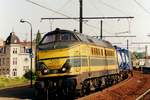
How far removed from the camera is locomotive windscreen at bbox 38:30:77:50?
22500 mm

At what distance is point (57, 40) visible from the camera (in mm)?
23203

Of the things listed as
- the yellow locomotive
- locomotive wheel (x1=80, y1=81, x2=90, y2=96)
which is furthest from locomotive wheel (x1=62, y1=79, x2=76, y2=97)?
locomotive wheel (x1=80, y1=81, x2=90, y2=96)

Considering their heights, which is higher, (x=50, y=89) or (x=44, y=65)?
(x=44, y=65)

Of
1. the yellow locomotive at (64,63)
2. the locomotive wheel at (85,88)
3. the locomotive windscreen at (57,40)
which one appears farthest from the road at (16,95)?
the locomotive windscreen at (57,40)

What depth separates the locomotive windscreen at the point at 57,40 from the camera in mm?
22500

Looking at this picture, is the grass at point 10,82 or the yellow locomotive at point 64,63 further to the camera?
the grass at point 10,82

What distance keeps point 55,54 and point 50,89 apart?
2.05 meters

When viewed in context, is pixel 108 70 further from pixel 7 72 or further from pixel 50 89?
pixel 7 72

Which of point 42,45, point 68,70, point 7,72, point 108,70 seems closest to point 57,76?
point 68,70

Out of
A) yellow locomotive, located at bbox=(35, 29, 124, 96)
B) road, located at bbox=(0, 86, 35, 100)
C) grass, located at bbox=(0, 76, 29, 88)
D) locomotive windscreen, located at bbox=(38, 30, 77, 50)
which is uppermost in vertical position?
locomotive windscreen, located at bbox=(38, 30, 77, 50)

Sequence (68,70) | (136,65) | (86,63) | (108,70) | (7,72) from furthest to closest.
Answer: (7,72), (136,65), (108,70), (86,63), (68,70)

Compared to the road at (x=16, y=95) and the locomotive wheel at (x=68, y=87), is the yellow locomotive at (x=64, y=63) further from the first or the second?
the road at (x=16, y=95)

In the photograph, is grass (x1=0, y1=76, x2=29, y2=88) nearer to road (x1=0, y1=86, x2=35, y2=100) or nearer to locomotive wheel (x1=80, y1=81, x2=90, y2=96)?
road (x1=0, y1=86, x2=35, y2=100)

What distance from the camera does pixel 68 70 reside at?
21844 millimetres
